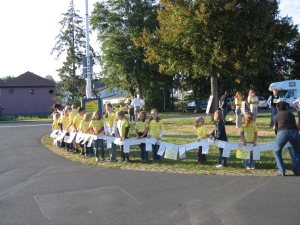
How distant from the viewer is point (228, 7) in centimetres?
1670

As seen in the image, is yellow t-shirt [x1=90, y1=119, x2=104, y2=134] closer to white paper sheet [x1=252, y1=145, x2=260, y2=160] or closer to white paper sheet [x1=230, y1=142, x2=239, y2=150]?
white paper sheet [x1=230, y1=142, x2=239, y2=150]

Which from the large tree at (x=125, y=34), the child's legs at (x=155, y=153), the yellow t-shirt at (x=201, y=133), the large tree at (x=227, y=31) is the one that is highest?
the large tree at (x=125, y=34)

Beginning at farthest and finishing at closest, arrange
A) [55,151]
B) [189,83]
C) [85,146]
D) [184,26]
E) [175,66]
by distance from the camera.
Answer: [189,83]
[175,66]
[184,26]
[55,151]
[85,146]

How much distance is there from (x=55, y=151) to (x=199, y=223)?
8.12m

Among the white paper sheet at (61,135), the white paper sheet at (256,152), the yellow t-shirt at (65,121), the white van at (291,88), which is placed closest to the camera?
the white paper sheet at (256,152)

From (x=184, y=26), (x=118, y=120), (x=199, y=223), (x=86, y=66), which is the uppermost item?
(x=184, y=26)

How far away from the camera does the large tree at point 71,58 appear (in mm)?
42812

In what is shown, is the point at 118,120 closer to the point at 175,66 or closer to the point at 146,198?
the point at 146,198

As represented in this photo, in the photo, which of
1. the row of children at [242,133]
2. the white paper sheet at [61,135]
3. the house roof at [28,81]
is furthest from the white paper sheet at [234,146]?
the house roof at [28,81]

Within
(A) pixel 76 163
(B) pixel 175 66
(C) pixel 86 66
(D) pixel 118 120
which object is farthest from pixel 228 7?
(A) pixel 76 163

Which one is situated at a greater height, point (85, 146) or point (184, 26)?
point (184, 26)

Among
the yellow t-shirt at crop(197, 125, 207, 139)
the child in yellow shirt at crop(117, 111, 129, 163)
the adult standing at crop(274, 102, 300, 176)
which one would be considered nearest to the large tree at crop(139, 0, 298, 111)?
the yellow t-shirt at crop(197, 125, 207, 139)

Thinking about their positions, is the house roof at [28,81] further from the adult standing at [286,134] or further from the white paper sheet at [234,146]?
the adult standing at [286,134]

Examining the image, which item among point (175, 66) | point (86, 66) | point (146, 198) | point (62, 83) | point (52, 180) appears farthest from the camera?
point (62, 83)
